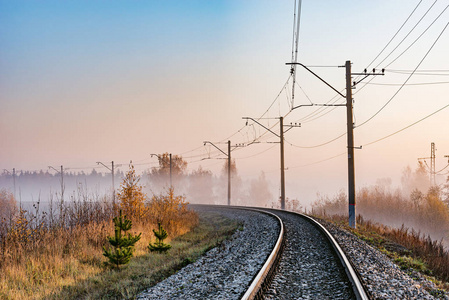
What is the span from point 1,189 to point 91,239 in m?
54.8

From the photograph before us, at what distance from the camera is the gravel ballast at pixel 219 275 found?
7.12 metres

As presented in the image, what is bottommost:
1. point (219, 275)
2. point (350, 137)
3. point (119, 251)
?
point (119, 251)

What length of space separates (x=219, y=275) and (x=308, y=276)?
2100 mm

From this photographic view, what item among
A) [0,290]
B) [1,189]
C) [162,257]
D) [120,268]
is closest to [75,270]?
[120,268]

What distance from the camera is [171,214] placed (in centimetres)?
2109

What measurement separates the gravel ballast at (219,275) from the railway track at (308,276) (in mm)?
367

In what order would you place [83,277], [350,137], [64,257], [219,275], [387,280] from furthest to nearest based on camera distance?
1. [350,137]
2. [64,257]
3. [83,277]
4. [219,275]
5. [387,280]

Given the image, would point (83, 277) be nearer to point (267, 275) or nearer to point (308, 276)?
point (267, 275)

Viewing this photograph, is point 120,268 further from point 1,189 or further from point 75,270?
point 1,189

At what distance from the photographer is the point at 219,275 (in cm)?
838

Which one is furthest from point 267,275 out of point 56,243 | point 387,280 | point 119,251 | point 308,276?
point 56,243

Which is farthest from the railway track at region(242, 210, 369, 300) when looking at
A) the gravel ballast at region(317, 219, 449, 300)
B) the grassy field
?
the grassy field

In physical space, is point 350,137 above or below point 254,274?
above

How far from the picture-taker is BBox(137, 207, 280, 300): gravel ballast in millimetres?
7125
